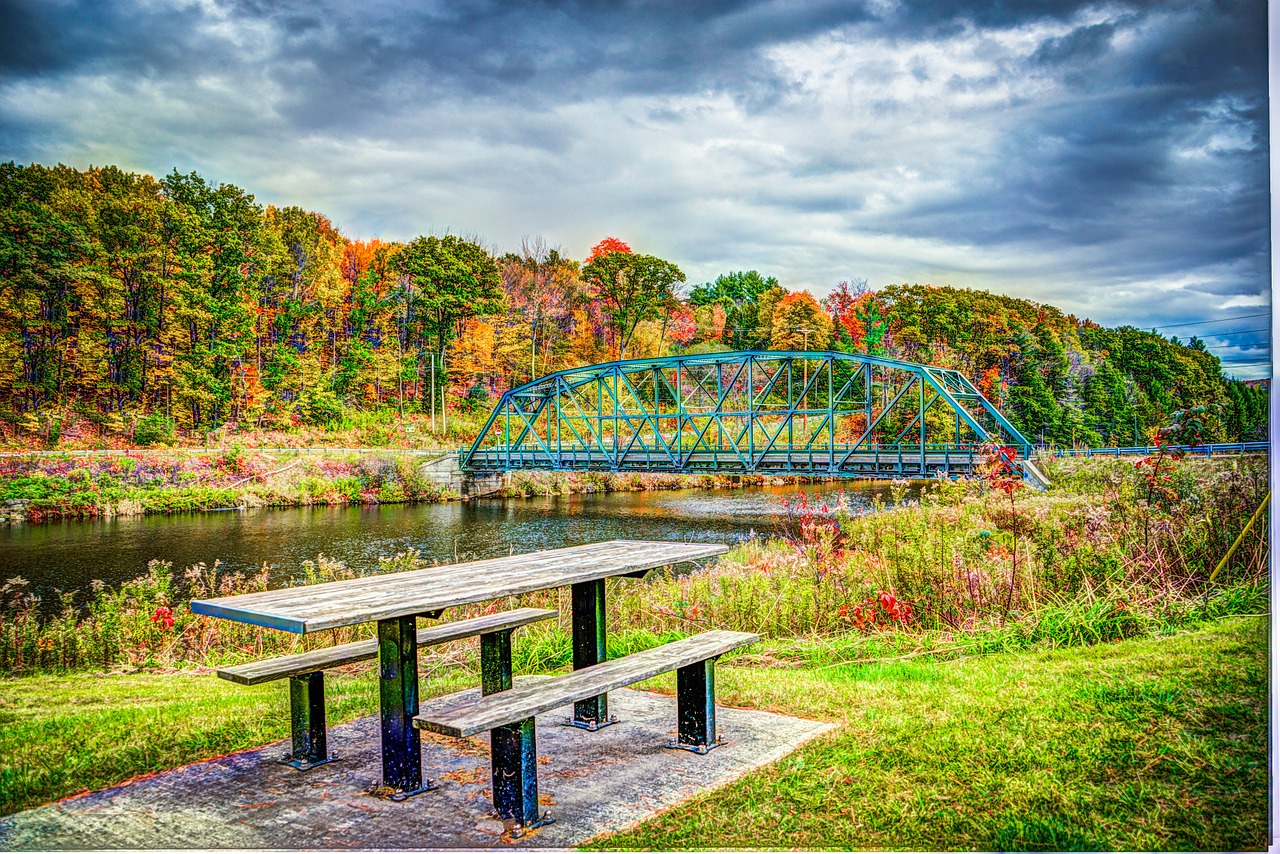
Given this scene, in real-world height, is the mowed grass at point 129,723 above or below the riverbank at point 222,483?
below

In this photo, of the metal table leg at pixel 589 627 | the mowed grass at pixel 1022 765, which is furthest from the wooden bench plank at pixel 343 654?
the mowed grass at pixel 1022 765

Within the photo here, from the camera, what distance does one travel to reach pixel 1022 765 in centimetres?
288

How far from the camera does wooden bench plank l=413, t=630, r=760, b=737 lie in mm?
2383

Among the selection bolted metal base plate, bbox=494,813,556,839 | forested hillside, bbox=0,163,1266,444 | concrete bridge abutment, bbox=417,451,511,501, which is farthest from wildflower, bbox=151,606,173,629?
concrete bridge abutment, bbox=417,451,511,501

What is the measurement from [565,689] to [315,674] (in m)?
1.06

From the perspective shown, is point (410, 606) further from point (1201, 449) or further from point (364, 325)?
point (364, 325)

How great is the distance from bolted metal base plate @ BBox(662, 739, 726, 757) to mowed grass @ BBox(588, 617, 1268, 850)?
29 cm

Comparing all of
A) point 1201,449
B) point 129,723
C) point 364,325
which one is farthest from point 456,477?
point 129,723

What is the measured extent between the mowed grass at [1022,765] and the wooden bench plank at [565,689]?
43cm

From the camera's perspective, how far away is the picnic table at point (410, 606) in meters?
2.42

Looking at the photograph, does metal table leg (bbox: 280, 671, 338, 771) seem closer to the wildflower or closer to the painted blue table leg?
the painted blue table leg

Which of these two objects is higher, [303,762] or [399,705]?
[399,705]

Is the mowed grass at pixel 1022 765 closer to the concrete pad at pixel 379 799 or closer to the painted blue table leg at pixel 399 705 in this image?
the concrete pad at pixel 379 799

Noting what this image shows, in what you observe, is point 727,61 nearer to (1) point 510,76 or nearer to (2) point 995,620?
(1) point 510,76
